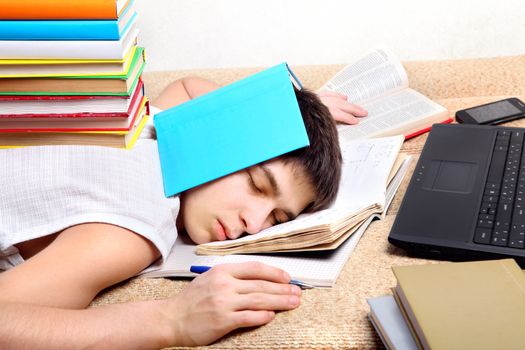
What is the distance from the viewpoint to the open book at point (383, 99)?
1713mm

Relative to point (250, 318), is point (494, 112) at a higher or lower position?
lower

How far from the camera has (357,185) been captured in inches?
56.6

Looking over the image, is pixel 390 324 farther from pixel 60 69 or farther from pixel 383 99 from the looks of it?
pixel 383 99

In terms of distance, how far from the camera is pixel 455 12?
9.02 feet

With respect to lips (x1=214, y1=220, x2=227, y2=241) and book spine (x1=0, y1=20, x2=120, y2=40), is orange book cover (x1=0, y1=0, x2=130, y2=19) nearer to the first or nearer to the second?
book spine (x1=0, y1=20, x2=120, y2=40)

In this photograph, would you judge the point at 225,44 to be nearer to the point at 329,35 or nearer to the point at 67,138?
the point at 329,35

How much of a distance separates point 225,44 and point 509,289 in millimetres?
1956

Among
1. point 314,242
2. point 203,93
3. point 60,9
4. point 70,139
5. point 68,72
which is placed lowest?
point 314,242

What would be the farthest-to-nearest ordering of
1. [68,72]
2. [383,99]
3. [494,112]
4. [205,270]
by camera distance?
[383,99], [494,112], [68,72], [205,270]

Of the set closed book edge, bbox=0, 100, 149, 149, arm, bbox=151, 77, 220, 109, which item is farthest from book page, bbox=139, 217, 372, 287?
arm, bbox=151, 77, 220, 109

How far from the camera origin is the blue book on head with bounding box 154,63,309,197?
1.35 m

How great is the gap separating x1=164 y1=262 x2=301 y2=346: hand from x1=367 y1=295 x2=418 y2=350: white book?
131 millimetres

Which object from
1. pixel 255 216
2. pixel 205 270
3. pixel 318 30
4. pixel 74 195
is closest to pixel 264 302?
pixel 205 270

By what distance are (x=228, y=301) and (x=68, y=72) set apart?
51cm
